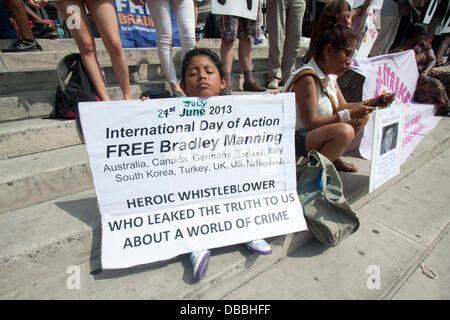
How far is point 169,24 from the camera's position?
2.28 meters

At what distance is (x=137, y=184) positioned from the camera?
4.17 ft

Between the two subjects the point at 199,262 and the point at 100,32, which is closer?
the point at 199,262

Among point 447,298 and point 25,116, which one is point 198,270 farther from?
point 25,116

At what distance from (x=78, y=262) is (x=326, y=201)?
5.22 feet

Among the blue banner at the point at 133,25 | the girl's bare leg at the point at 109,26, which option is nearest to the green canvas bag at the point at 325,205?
the girl's bare leg at the point at 109,26

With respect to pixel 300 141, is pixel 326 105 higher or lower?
higher

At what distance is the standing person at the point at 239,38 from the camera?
281 cm

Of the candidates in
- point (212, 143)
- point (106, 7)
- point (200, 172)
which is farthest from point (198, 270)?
point (106, 7)

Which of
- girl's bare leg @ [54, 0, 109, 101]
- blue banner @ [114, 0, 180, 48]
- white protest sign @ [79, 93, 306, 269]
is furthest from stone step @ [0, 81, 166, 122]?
blue banner @ [114, 0, 180, 48]

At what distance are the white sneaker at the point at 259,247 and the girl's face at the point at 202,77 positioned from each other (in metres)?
0.96

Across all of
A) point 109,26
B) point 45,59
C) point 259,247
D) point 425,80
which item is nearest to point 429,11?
point 425,80

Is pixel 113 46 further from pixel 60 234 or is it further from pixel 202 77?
→ pixel 60 234

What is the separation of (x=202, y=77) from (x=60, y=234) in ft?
4.14

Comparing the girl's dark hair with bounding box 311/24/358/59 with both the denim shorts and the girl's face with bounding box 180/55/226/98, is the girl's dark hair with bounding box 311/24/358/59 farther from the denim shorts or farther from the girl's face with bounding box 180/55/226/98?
the girl's face with bounding box 180/55/226/98
